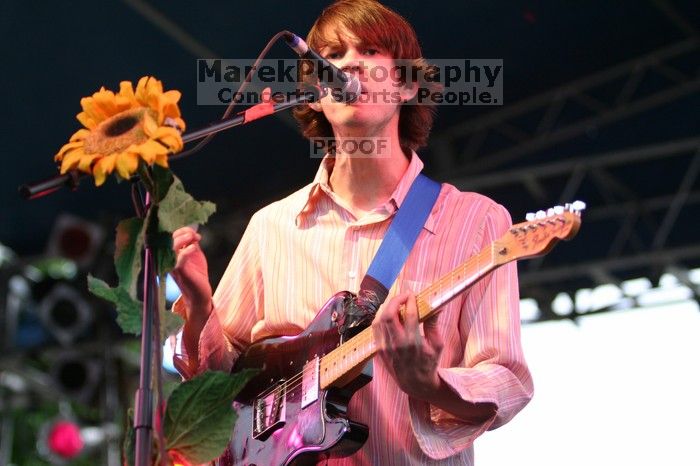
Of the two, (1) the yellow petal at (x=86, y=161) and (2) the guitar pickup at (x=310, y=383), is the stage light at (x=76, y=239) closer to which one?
(2) the guitar pickup at (x=310, y=383)

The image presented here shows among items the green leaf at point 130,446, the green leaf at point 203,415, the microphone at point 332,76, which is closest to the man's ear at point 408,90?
the microphone at point 332,76

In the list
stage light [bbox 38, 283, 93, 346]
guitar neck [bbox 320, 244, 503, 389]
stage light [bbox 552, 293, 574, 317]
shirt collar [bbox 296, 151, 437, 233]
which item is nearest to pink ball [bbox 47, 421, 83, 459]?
stage light [bbox 38, 283, 93, 346]

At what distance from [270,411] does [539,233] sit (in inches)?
30.2

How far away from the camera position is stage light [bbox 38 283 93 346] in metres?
8.08

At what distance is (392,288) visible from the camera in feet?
8.32

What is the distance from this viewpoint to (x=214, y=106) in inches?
265

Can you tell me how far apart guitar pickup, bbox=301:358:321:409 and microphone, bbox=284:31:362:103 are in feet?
2.10

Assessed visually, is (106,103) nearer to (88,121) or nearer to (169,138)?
(88,121)

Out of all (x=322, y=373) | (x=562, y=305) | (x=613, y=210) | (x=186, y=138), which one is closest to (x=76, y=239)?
(x=562, y=305)

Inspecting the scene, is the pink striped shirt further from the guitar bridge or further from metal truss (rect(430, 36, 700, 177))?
metal truss (rect(430, 36, 700, 177))

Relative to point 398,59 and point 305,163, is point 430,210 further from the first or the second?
point 305,163

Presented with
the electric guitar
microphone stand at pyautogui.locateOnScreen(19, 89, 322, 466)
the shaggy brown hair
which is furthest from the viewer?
the shaggy brown hair

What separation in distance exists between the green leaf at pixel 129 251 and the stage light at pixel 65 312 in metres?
6.36

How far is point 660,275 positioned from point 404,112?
5939mm
